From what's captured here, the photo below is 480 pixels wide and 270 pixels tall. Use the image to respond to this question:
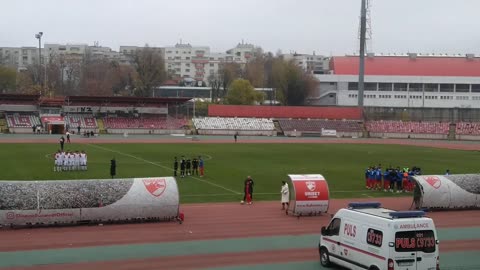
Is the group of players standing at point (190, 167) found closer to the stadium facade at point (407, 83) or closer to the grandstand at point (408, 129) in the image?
the grandstand at point (408, 129)

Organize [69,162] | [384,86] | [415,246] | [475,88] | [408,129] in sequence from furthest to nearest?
[384,86], [475,88], [408,129], [69,162], [415,246]

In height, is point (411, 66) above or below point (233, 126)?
above

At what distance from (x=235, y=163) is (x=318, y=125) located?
48955mm

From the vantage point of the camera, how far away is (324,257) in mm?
16781

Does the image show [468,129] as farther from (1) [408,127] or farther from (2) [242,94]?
(2) [242,94]

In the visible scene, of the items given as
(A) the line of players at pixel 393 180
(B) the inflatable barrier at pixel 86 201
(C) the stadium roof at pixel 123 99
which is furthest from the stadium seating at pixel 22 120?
(B) the inflatable barrier at pixel 86 201

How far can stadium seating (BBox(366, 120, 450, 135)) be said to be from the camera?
91.8 meters

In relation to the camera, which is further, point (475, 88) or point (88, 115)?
point (475, 88)

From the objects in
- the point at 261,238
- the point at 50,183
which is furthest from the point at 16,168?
the point at 261,238

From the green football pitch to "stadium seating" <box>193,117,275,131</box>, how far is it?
25055 mm

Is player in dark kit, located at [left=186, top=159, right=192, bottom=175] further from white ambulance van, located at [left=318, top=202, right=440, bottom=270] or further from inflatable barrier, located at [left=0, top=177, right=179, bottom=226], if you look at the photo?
white ambulance van, located at [left=318, top=202, right=440, bottom=270]

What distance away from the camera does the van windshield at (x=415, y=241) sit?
1425 centimetres

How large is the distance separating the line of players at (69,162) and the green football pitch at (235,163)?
719mm

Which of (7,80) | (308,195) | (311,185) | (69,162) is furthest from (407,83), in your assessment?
(308,195)
